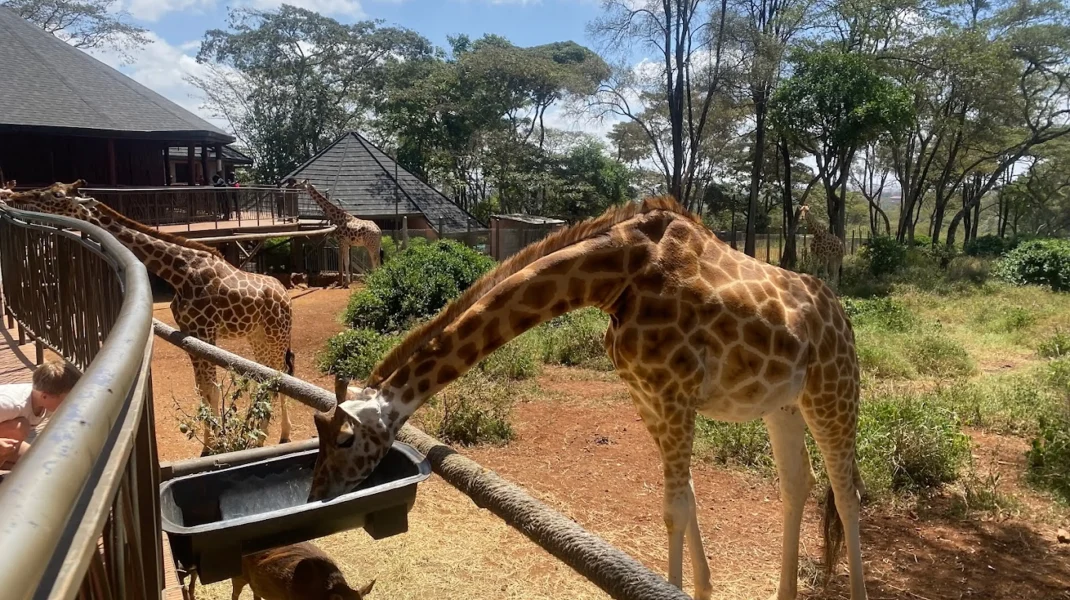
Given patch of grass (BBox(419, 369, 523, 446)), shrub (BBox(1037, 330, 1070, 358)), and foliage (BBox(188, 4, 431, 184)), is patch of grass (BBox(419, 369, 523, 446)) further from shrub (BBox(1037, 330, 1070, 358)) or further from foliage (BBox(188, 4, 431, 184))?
foliage (BBox(188, 4, 431, 184))

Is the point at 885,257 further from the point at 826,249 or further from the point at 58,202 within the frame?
the point at 58,202

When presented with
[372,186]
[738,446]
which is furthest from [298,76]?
[738,446]

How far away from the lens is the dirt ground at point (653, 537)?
427 centimetres

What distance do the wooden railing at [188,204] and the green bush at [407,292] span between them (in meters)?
4.34

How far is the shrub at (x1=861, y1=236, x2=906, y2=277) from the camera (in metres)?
18.4

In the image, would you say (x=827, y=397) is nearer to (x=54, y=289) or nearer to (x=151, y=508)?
(x=151, y=508)

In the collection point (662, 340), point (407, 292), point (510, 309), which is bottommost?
point (407, 292)

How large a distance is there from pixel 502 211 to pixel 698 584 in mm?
31086

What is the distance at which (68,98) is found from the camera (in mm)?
16906

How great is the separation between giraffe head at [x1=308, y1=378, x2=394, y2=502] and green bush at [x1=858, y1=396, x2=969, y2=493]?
14.4 ft

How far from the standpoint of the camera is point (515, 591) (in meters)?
4.24

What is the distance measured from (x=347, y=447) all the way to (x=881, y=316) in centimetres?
1099

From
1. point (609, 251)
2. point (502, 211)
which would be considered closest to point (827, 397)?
point (609, 251)

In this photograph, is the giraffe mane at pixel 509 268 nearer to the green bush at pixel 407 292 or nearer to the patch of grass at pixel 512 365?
the patch of grass at pixel 512 365
